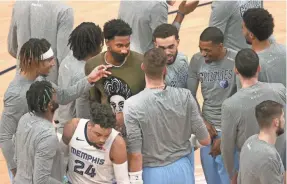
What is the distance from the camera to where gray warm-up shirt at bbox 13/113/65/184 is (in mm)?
4273

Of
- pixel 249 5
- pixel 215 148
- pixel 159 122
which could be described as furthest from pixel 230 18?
pixel 159 122

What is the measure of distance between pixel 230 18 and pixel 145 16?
0.79m

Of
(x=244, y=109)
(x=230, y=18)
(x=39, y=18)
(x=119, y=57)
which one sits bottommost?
(x=244, y=109)

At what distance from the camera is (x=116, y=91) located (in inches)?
193

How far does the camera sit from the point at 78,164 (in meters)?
4.51

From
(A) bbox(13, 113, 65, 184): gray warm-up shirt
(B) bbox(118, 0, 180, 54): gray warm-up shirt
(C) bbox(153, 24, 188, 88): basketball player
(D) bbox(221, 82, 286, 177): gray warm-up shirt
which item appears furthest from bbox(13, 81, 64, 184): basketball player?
(B) bbox(118, 0, 180, 54): gray warm-up shirt

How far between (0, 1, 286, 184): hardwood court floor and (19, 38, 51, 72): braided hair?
12.7ft

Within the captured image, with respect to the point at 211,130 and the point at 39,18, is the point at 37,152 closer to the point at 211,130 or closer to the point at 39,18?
the point at 211,130

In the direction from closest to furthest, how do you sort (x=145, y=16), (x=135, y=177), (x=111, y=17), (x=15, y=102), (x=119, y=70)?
(x=135, y=177), (x=15, y=102), (x=119, y=70), (x=145, y=16), (x=111, y=17)

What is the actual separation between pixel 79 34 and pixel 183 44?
15.9 feet

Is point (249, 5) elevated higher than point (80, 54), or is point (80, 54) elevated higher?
point (249, 5)

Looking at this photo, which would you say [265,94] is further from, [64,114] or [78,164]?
[64,114]

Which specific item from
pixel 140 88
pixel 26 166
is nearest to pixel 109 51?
pixel 140 88

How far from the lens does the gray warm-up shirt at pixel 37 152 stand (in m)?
4.27
